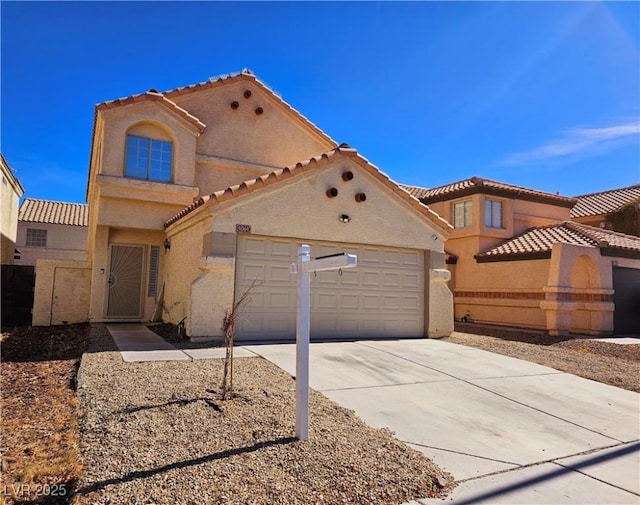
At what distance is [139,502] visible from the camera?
322 centimetres

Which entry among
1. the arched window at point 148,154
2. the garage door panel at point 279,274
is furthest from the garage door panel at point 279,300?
the arched window at point 148,154

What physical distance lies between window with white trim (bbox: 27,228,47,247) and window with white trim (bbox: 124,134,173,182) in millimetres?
20980

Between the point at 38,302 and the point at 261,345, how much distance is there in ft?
24.6

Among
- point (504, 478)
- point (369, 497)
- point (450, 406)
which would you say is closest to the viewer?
point (369, 497)

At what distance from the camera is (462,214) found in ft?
62.3

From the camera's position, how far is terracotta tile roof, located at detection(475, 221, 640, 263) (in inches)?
599

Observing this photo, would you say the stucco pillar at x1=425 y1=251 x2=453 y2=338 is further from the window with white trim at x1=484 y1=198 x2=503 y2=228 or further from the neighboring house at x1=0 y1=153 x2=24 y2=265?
the neighboring house at x1=0 y1=153 x2=24 y2=265

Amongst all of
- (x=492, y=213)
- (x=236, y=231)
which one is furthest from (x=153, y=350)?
(x=492, y=213)

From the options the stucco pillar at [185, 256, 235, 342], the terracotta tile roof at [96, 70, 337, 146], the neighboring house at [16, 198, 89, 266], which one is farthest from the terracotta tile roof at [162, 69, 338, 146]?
the neighboring house at [16, 198, 89, 266]

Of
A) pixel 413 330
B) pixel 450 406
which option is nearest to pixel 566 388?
pixel 450 406

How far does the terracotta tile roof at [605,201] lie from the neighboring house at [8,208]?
2582 cm

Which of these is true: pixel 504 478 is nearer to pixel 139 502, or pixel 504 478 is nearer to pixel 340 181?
pixel 139 502

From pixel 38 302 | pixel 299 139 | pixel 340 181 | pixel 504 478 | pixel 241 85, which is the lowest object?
pixel 504 478

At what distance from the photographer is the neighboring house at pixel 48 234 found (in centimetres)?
2908
